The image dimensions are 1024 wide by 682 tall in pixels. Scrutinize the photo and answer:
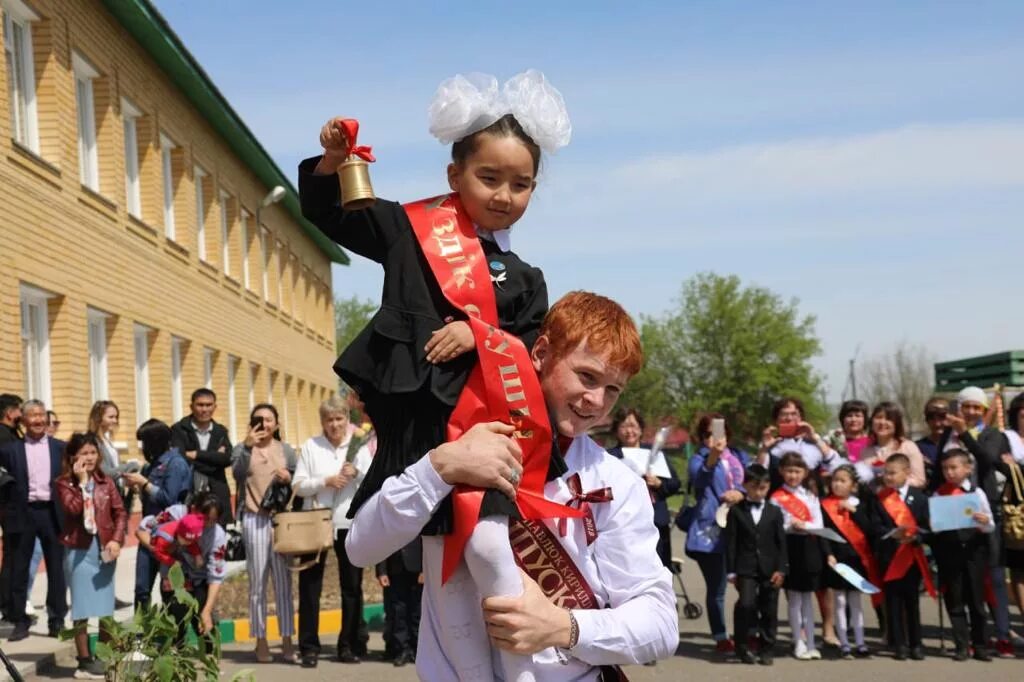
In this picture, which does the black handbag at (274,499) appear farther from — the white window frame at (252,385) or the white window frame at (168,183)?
the white window frame at (252,385)

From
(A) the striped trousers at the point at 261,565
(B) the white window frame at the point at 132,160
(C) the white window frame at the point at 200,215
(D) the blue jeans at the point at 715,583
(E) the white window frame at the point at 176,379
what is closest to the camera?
(A) the striped trousers at the point at 261,565

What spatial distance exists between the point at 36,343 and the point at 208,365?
11355mm

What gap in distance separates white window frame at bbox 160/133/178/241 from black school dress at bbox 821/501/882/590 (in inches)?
636

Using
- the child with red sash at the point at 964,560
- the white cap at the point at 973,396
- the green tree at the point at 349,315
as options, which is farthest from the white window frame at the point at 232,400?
the green tree at the point at 349,315

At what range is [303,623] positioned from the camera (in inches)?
445

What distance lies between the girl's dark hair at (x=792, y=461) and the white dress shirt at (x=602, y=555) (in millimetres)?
9080

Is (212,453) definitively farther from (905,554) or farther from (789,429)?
(905,554)

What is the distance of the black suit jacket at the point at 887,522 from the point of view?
12.1 m

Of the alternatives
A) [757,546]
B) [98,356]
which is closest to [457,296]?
[757,546]

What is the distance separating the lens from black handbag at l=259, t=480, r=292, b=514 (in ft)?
37.9

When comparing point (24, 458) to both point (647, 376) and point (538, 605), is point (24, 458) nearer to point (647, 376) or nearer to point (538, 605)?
point (538, 605)

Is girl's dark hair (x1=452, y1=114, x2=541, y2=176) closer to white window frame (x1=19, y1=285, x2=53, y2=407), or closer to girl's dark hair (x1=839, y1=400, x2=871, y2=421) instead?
girl's dark hair (x1=839, y1=400, x2=871, y2=421)

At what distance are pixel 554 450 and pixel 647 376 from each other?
232 feet

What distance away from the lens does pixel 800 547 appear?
11930 millimetres
